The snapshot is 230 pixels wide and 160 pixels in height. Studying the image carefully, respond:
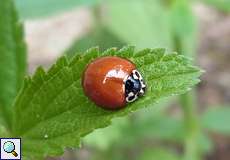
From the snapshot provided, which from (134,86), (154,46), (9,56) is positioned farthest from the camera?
(154,46)

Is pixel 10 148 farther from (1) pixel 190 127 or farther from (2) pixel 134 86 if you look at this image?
(1) pixel 190 127

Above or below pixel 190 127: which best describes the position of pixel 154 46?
above

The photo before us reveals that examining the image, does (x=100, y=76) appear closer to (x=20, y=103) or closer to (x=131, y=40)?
(x=20, y=103)

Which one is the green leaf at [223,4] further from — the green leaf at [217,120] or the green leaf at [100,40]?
the green leaf at [100,40]

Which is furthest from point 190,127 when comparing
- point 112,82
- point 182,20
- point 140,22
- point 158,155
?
point 112,82

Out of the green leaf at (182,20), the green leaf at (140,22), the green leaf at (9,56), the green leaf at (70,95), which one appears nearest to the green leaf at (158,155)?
the green leaf at (140,22)

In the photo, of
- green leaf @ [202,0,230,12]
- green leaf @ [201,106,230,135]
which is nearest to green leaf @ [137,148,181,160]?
green leaf @ [201,106,230,135]

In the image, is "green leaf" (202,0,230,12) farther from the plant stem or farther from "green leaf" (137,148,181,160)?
"green leaf" (137,148,181,160)
